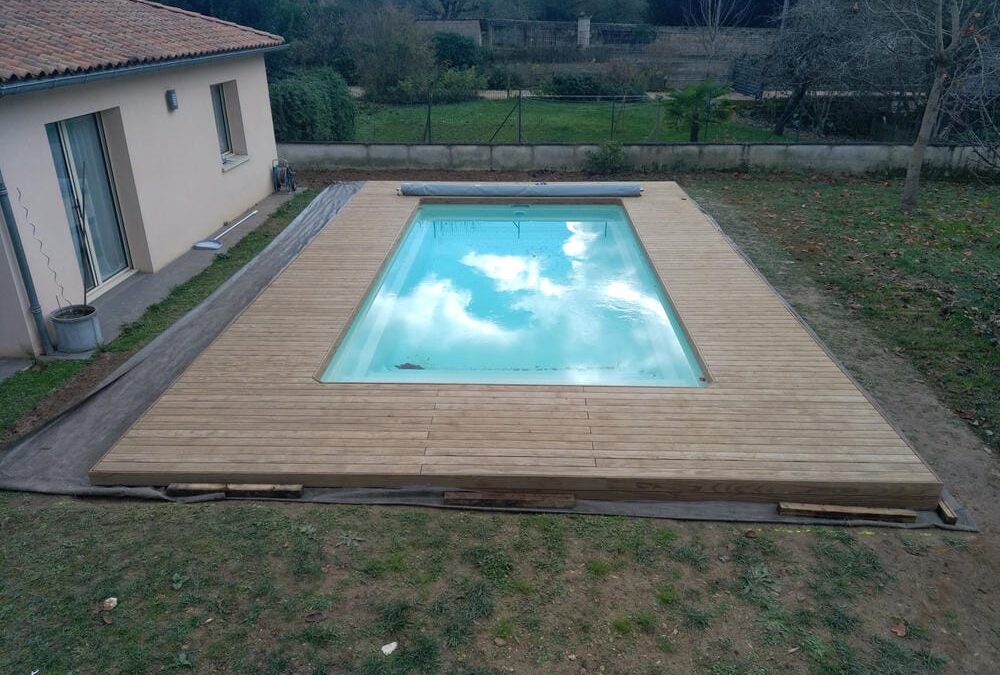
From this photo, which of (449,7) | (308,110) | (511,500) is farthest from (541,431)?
(449,7)

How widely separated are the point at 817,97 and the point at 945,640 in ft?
47.1

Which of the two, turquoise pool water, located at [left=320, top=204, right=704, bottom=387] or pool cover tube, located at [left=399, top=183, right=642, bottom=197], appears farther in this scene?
pool cover tube, located at [left=399, top=183, right=642, bottom=197]

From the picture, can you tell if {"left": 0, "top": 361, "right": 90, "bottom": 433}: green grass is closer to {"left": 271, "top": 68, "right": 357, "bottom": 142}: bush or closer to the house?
the house

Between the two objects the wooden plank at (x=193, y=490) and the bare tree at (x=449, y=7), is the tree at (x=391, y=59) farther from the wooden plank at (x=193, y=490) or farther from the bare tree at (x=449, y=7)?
the wooden plank at (x=193, y=490)

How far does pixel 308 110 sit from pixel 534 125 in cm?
523

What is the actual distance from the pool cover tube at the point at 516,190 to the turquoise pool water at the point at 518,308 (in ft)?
0.69

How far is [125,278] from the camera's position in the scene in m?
8.15

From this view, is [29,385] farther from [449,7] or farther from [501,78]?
[449,7]

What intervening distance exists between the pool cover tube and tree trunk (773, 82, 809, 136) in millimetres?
5937

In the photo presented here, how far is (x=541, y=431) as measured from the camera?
4.94 m

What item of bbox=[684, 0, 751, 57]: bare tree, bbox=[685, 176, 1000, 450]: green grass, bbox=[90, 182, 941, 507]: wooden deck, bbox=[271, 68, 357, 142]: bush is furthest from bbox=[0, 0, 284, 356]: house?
bbox=[684, 0, 751, 57]: bare tree

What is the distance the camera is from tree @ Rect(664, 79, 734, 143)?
14211mm

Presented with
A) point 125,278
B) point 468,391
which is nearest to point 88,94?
point 125,278

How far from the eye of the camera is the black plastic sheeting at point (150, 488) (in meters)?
4.37
